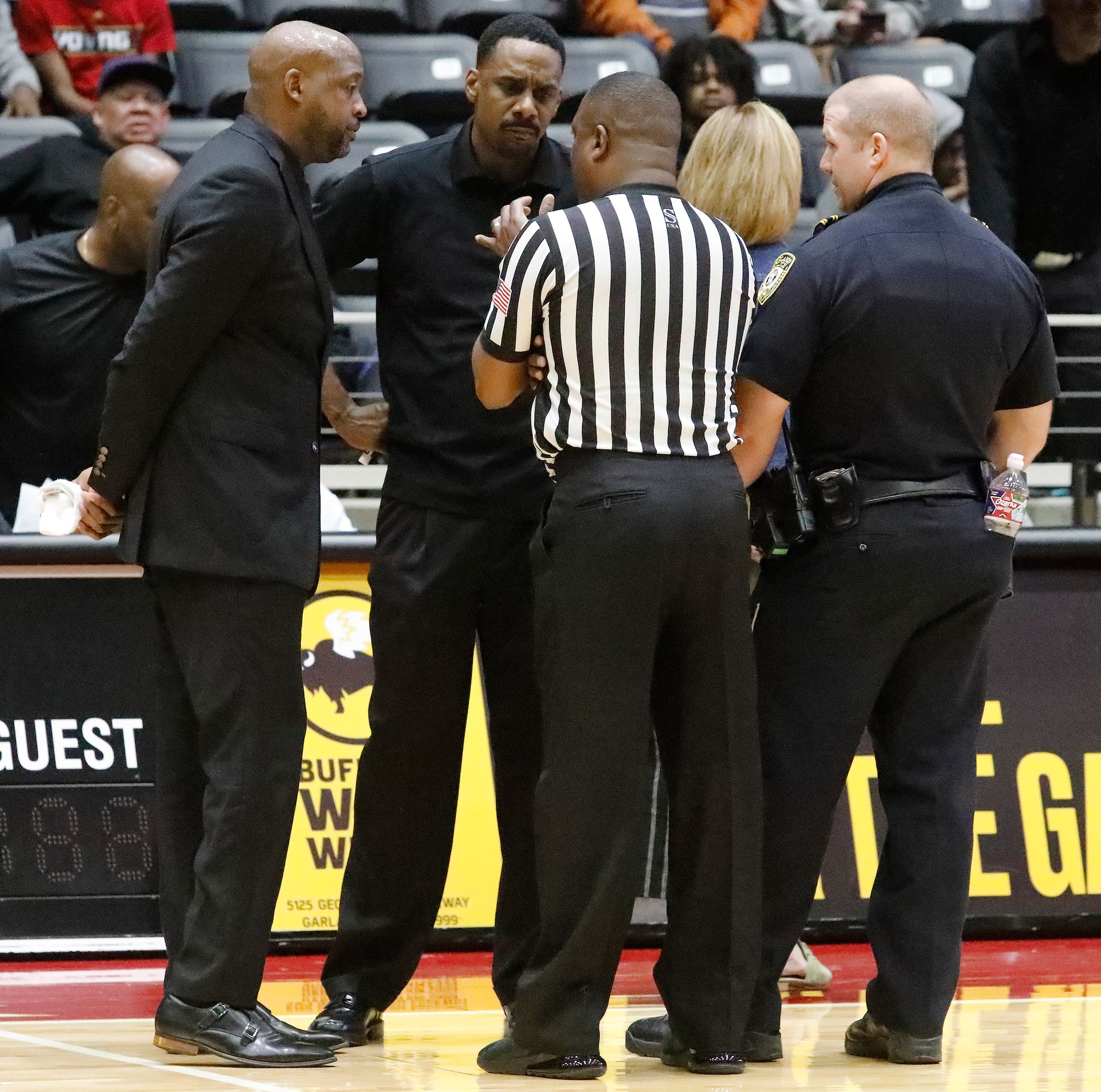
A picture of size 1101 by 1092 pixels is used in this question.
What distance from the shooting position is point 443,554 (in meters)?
4.16

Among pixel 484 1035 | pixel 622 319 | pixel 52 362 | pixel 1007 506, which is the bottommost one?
pixel 484 1035

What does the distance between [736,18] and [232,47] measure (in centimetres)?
240

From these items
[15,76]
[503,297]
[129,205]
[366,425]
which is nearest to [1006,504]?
[503,297]

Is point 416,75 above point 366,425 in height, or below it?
above

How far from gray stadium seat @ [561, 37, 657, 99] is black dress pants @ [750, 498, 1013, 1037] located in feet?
17.1

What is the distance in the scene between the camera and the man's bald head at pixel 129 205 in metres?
5.92

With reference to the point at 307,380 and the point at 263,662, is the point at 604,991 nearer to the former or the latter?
the point at 263,662

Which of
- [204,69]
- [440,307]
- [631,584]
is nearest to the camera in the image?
[631,584]

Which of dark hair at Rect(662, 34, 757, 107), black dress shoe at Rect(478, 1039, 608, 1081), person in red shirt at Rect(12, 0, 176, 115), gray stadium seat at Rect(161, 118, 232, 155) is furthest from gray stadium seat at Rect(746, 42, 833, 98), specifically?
black dress shoe at Rect(478, 1039, 608, 1081)

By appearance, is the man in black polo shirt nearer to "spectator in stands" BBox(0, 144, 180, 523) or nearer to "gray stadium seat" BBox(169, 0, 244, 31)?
"spectator in stands" BBox(0, 144, 180, 523)

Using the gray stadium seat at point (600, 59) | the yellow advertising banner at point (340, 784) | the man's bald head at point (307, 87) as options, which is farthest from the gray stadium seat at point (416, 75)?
the man's bald head at point (307, 87)

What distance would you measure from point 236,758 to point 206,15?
6.14m

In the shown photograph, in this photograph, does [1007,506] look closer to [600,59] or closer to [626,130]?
[626,130]

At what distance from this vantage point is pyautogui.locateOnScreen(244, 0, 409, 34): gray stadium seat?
8.98 metres
